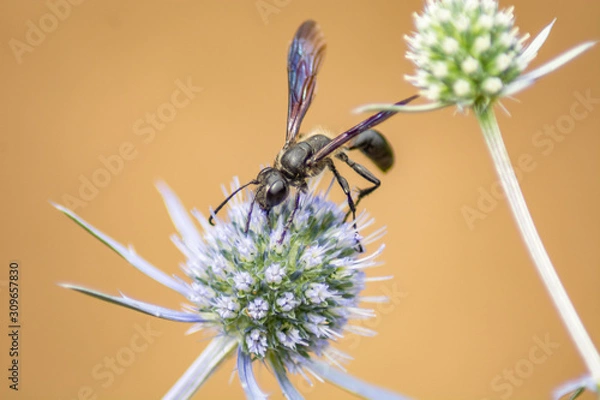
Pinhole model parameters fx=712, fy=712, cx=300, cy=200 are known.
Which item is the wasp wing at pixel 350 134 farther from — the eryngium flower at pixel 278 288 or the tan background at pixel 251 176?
the tan background at pixel 251 176

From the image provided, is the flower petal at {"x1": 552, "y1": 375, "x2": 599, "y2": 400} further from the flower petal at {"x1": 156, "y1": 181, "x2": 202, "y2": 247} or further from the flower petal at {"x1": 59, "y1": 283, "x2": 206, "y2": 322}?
the flower petal at {"x1": 156, "y1": 181, "x2": 202, "y2": 247}

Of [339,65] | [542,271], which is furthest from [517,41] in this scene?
[339,65]

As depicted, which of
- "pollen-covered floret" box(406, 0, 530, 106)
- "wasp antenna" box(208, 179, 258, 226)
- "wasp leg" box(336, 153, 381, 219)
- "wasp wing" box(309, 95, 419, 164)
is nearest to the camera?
"pollen-covered floret" box(406, 0, 530, 106)

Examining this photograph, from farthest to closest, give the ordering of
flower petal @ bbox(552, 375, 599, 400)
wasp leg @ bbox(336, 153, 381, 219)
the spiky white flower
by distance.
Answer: wasp leg @ bbox(336, 153, 381, 219)
the spiky white flower
flower petal @ bbox(552, 375, 599, 400)

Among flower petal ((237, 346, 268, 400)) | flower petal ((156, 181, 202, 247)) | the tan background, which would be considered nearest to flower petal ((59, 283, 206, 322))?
flower petal ((237, 346, 268, 400))

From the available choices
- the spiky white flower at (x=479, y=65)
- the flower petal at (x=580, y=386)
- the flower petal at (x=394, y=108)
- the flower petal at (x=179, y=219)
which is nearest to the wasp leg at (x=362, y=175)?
the flower petal at (x=179, y=219)
